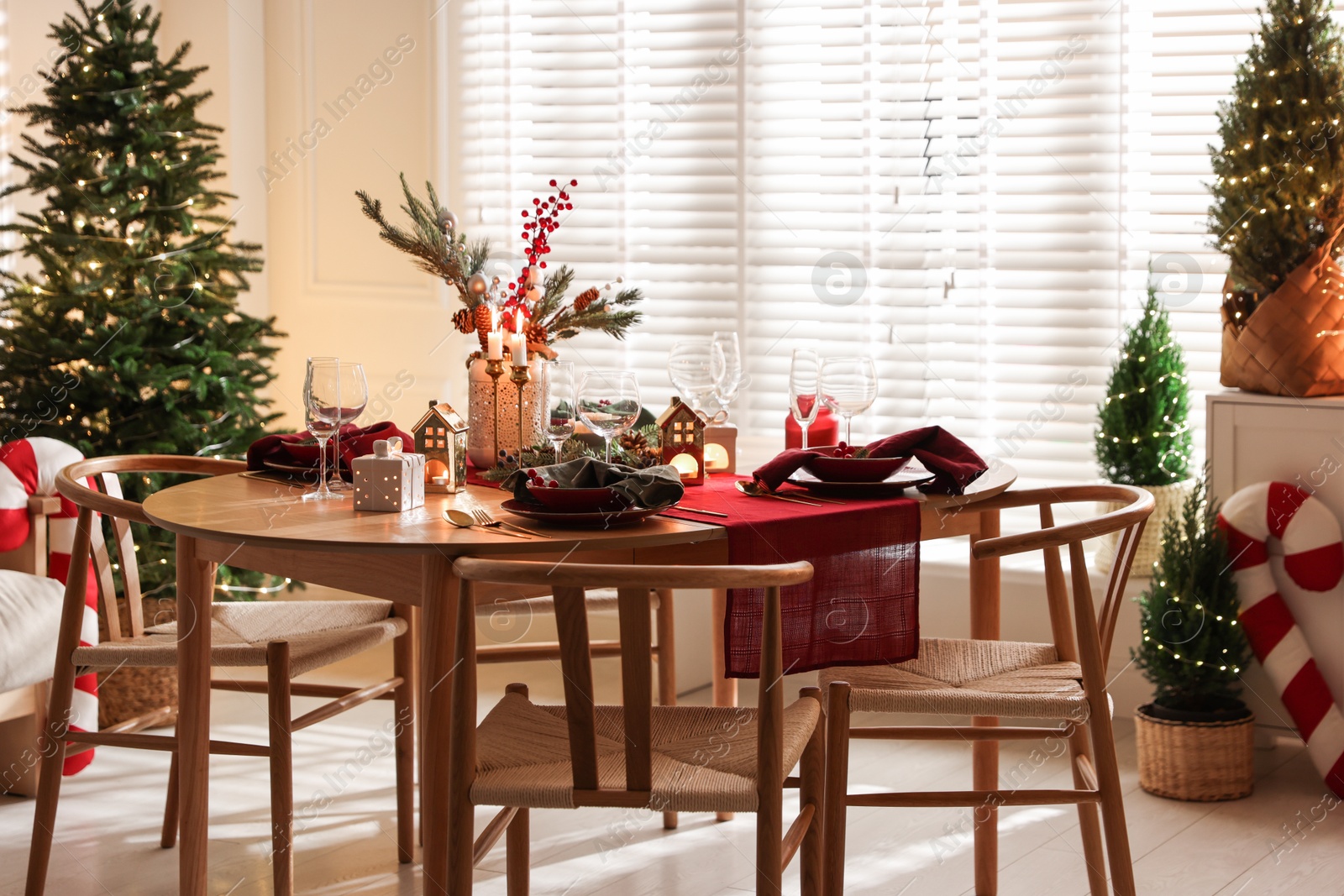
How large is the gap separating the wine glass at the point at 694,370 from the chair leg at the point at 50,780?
3.87ft

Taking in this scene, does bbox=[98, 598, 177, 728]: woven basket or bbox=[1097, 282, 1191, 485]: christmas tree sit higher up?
bbox=[1097, 282, 1191, 485]: christmas tree

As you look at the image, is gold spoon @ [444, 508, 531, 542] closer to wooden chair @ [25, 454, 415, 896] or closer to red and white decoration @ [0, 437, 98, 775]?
wooden chair @ [25, 454, 415, 896]

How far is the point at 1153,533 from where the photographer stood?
3562 mm

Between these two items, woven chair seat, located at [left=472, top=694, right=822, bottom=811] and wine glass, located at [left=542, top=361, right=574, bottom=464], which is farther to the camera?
wine glass, located at [left=542, top=361, right=574, bottom=464]

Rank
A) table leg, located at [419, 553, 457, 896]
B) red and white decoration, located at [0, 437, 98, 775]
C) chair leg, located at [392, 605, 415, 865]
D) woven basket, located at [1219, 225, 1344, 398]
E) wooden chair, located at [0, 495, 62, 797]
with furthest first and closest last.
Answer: woven basket, located at [1219, 225, 1344, 398]
red and white decoration, located at [0, 437, 98, 775]
wooden chair, located at [0, 495, 62, 797]
chair leg, located at [392, 605, 415, 865]
table leg, located at [419, 553, 457, 896]

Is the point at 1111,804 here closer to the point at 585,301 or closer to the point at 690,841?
the point at 690,841

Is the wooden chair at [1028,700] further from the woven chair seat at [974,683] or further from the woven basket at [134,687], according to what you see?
the woven basket at [134,687]

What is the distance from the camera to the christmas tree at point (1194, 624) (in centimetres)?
316

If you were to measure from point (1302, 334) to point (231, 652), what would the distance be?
7.79 feet

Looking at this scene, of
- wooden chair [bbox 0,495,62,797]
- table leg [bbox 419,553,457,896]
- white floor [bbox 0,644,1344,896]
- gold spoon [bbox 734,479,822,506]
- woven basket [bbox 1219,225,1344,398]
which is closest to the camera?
table leg [bbox 419,553,457,896]

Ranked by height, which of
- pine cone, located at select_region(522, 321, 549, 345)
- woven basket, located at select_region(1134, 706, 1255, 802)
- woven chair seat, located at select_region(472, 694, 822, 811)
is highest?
pine cone, located at select_region(522, 321, 549, 345)

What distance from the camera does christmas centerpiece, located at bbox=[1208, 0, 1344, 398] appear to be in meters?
3.16

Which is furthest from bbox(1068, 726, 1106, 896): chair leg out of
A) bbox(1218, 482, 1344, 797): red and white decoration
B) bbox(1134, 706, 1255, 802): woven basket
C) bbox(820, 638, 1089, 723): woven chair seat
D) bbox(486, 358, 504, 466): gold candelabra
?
bbox(486, 358, 504, 466): gold candelabra

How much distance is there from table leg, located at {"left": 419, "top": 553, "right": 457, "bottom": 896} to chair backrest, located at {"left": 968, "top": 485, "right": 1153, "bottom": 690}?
807 millimetres
